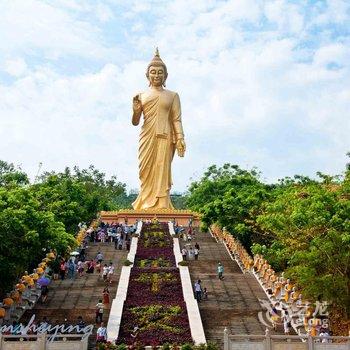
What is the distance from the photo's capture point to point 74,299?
2125 centimetres

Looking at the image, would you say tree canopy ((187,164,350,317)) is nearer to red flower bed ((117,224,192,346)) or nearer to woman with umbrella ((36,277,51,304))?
red flower bed ((117,224,192,346))

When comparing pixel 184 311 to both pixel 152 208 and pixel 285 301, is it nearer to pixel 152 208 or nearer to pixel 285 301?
pixel 285 301

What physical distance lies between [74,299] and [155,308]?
316 cm

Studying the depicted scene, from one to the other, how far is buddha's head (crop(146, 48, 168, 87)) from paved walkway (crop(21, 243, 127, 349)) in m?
16.9

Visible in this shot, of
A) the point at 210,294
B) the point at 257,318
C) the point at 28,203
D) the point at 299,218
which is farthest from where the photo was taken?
the point at 210,294

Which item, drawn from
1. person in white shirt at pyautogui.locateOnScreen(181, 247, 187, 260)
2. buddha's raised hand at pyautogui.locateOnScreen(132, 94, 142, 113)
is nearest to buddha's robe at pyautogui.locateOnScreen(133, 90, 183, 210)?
buddha's raised hand at pyautogui.locateOnScreen(132, 94, 142, 113)

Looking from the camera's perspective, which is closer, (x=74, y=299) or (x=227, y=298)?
(x=74, y=299)

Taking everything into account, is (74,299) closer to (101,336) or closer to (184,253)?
(101,336)

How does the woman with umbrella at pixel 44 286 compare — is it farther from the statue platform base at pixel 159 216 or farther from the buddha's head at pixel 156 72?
the buddha's head at pixel 156 72

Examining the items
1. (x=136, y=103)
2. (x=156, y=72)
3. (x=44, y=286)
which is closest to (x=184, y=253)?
(x=44, y=286)

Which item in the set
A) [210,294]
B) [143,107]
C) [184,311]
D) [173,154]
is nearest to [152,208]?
[173,154]

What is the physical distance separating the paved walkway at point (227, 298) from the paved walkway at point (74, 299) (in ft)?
10.1

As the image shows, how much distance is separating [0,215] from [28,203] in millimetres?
2489

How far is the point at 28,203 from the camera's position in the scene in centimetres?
2045
